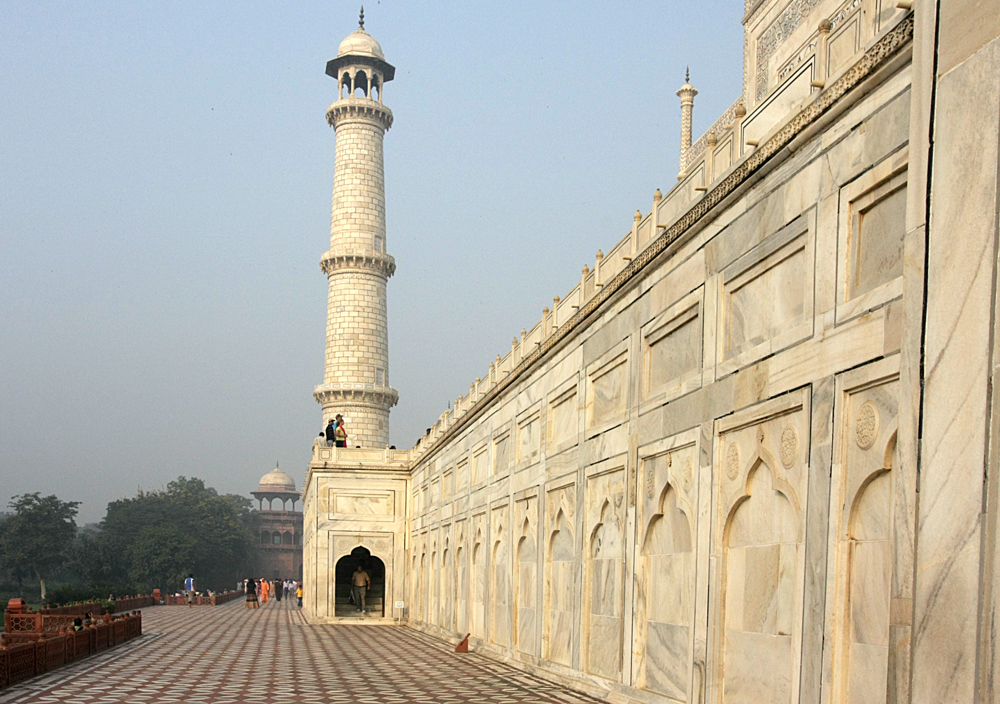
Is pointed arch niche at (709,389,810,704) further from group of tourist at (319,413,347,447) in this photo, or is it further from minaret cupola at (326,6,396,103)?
minaret cupola at (326,6,396,103)

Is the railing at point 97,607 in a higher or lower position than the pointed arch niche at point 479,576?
lower

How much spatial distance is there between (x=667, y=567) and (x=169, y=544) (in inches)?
2193

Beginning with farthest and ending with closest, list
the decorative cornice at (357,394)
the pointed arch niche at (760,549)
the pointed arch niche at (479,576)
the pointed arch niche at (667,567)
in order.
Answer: the decorative cornice at (357,394) < the pointed arch niche at (479,576) < the pointed arch niche at (667,567) < the pointed arch niche at (760,549)

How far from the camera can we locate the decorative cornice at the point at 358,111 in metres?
39.5

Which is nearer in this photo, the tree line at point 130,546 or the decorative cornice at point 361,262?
the decorative cornice at point 361,262

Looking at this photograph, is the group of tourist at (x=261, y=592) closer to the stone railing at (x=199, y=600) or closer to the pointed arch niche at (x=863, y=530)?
the stone railing at (x=199, y=600)

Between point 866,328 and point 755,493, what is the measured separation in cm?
209

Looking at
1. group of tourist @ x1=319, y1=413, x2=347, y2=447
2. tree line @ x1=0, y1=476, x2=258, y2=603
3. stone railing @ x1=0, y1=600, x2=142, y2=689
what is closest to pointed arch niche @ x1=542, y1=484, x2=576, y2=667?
stone railing @ x1=0, y1=600, x2=142, y2=689

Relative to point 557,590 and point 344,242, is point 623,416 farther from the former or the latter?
point 344,242

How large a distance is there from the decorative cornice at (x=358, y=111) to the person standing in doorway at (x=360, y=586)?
1670 cm

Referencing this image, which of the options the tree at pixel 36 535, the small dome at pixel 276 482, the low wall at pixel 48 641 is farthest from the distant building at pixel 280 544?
the low wall at pixel 48 641

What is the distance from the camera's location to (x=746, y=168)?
885cm

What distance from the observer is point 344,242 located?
3844cm

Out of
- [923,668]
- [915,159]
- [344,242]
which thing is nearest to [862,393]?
[915,159]
